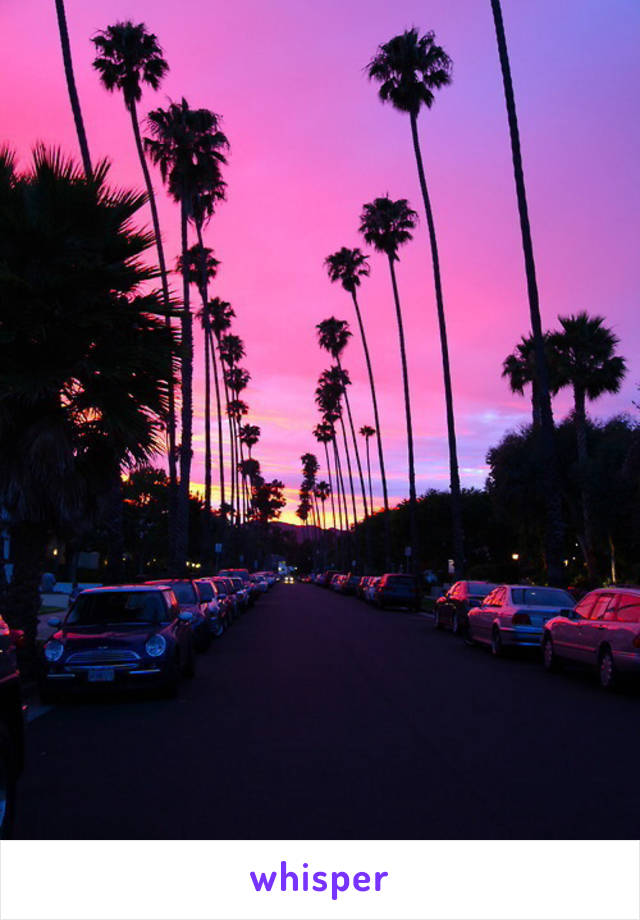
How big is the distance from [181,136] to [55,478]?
27.1 metres

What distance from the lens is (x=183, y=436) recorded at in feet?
127

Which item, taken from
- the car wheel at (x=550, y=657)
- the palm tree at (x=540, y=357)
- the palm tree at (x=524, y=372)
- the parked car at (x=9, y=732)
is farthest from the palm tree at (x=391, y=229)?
the parked car at (x=9, y=732)

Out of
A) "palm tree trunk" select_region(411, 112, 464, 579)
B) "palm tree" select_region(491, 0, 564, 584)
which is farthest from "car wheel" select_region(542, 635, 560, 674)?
"palm tree trunk" select_region(411, 112, 464, 579)

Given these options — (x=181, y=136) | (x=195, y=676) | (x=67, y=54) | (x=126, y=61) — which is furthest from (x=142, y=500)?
(x=195, y=676)

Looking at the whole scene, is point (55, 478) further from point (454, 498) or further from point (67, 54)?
point (454, 498)

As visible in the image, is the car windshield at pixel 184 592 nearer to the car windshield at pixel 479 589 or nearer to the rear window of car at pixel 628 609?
the car windshield at pixel 479 589

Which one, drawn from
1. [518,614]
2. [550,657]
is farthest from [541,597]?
[550,657]

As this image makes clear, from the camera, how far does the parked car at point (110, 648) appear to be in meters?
12.4

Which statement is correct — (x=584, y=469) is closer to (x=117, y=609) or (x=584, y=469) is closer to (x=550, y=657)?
(x=550, y=657)

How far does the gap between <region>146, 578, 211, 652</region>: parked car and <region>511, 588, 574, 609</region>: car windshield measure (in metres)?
6.73

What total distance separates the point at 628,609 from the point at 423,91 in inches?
1213

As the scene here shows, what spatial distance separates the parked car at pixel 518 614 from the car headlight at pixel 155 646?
28.2ft

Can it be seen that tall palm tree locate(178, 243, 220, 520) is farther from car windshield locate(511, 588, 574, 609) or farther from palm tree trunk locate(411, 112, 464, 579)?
car windshield locate(511, 588, 574, 609)

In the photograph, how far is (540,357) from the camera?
27875mm
